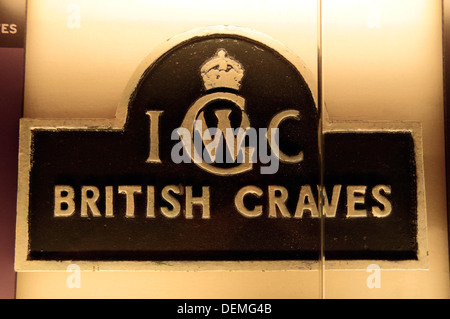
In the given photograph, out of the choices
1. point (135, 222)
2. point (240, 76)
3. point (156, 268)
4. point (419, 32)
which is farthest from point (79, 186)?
point (419, 32)

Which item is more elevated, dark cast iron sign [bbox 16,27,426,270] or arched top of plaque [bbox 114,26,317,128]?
arched top of plaque [bbox 114,26,317,128]

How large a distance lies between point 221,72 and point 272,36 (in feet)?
1.16

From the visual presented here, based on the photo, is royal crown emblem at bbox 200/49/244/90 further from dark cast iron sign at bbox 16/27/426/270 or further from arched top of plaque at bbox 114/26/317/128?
arched top of plaque at bbox 114/26/317/128

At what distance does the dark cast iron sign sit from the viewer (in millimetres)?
1789

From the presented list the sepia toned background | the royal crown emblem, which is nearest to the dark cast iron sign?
the royal crown emblem

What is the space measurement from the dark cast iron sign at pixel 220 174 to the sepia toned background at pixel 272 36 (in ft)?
0.45

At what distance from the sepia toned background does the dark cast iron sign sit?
5.4 inches

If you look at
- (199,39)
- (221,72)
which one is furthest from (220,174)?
(199,39)

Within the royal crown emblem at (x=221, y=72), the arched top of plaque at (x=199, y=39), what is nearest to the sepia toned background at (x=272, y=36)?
the arched top of plaque at (x=199, y=39)

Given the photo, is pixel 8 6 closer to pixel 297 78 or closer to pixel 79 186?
pixel 79 186

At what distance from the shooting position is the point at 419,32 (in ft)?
6.30

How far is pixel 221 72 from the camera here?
5.94 ft

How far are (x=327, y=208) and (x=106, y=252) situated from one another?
115 centimetres

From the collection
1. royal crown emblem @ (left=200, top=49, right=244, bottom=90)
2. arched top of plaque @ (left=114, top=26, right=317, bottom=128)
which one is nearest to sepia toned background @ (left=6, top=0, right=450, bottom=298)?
arched top of plaque @ (left=114, top=26, right=317, bottom=128)
